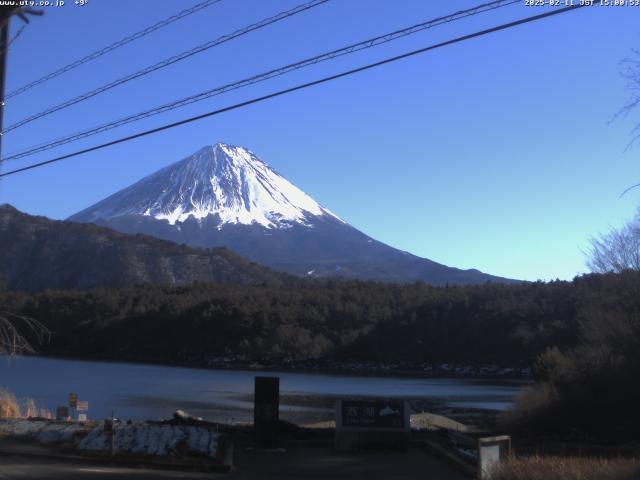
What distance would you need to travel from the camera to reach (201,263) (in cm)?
16300

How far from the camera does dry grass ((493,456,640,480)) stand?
1143cm

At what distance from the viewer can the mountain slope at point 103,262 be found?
504 ft

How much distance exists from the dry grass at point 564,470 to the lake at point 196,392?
63.0 ft

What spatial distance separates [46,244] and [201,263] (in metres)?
31.5

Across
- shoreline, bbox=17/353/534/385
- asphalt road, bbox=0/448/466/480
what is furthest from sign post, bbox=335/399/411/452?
shoreline, bbox=17/353/534/385

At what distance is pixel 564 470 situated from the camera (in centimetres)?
1207

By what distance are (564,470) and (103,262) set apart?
152m

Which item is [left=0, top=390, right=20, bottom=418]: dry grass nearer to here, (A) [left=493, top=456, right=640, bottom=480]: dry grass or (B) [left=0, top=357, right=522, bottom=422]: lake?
(B) [left=0, top=357, right=522, bottom=422]: lake

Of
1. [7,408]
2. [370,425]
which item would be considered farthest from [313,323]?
[370,425]

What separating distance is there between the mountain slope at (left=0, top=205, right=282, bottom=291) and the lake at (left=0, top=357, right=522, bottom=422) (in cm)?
7831

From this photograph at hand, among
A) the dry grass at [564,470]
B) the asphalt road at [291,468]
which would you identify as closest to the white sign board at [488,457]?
the dry grass at [564,470]

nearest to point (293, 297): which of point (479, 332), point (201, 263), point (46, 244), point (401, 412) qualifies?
point (479, 332)

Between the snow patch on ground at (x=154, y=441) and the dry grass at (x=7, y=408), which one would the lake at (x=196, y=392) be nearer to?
the dry grass at (x=7, y=408)

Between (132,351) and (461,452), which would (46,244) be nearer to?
(132,351)
